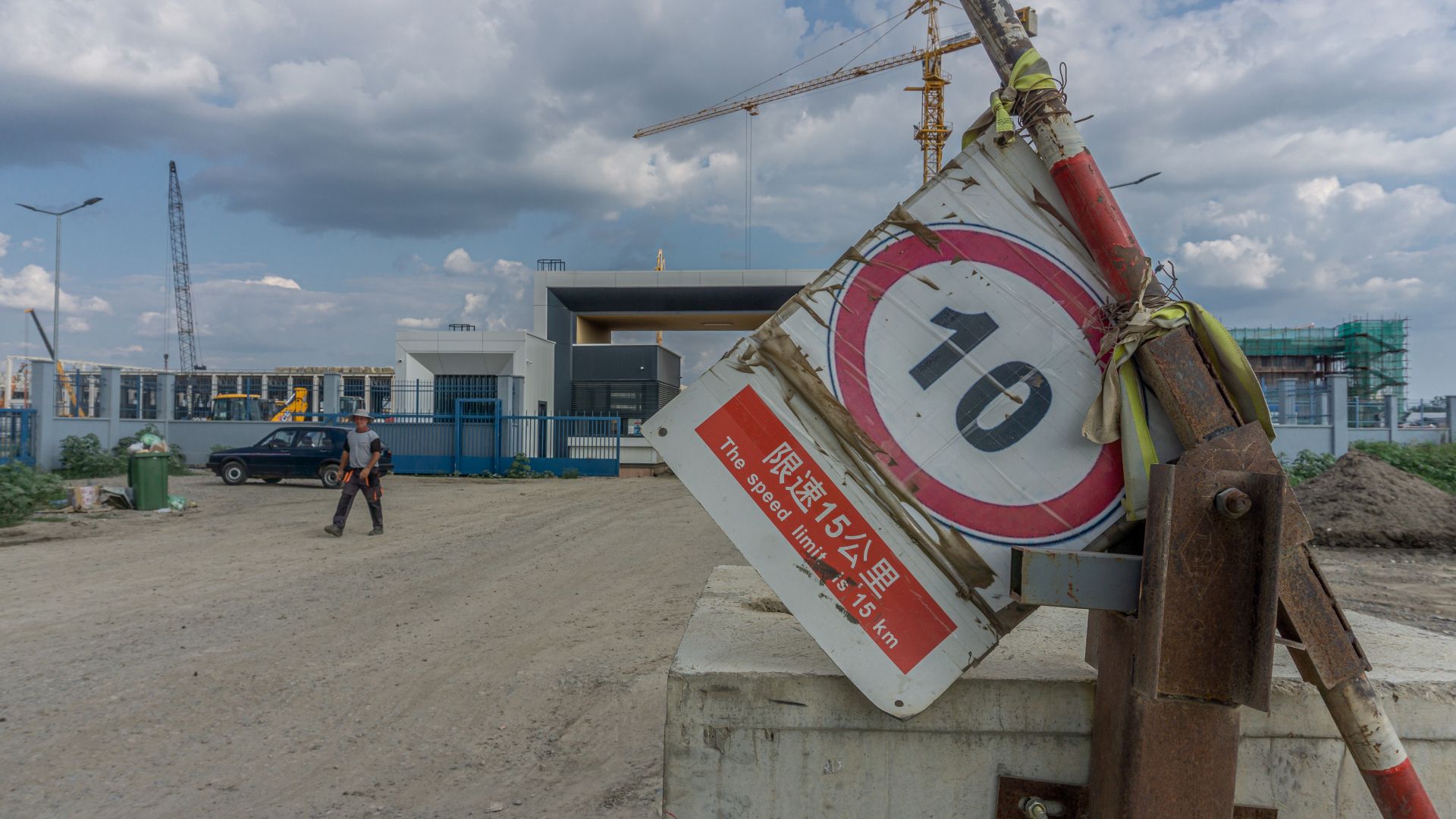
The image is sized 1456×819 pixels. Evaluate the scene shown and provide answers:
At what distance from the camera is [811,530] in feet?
6.18

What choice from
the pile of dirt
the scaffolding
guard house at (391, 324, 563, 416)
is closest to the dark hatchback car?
guard house at (391, 324, 563, 416)

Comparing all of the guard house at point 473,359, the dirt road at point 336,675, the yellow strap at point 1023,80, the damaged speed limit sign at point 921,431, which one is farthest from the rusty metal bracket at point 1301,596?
the guard house at point 473,359

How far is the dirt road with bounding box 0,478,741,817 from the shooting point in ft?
12.3

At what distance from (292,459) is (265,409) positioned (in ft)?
38.4

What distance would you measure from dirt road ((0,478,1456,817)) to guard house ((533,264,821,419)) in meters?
19.9

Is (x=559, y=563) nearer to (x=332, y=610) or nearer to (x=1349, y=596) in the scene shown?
(x=332, y=610)

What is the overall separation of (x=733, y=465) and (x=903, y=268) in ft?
1.92

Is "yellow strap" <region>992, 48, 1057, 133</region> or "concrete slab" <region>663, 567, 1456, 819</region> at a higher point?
"yellow strap" <region>992, 48, 1057, 133</region>

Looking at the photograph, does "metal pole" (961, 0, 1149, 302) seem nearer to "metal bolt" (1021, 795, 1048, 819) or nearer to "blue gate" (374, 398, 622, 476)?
"metal bolt" (1021, 795, 1048, 819)

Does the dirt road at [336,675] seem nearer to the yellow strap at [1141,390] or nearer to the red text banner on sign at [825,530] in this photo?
the red text banner on sign at [825,530]

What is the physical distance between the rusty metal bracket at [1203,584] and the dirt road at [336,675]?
2.50 metres

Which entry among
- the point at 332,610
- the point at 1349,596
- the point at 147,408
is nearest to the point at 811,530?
the point at 332,610

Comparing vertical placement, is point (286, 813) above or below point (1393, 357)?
below

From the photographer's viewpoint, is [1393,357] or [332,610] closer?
[332,610]
